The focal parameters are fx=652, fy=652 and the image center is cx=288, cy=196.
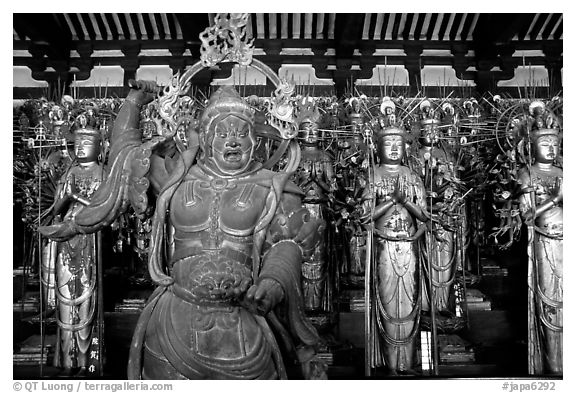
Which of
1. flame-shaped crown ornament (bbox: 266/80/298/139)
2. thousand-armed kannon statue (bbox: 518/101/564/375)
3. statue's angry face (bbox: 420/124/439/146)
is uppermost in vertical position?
statue's angry face (bbox: 420/124/439/146)

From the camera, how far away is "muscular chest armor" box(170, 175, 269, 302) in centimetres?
267

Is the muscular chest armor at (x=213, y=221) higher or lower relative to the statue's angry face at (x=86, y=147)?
lower

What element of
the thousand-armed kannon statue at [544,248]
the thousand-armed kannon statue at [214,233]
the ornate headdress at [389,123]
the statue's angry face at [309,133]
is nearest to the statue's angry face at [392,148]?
the ornate headdress at [389,123]

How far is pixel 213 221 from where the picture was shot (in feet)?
8.79

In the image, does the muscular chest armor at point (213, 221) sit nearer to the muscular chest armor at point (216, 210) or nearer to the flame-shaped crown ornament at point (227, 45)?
the muscular chest armor at point (216, 210)

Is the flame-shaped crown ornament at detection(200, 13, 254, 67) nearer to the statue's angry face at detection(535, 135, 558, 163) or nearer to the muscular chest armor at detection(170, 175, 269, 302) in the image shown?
the muscular chest armor at detection(170, 175, 269, 302)

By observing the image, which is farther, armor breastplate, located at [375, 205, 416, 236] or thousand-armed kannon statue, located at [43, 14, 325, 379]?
armor breastplate, located at [375, 205, 416, 236]

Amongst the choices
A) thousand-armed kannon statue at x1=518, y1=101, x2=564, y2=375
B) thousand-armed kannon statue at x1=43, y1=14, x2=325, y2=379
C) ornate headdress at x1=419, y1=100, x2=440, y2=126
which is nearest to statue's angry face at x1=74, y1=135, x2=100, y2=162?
thousand-armed kannon statue at x1=43, y1=14, x2=325, y2=379

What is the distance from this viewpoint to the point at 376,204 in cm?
467

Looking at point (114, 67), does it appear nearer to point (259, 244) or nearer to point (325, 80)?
point (325, 80)

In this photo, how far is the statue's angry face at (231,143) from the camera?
106 inches

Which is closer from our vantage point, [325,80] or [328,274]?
[328,274]
